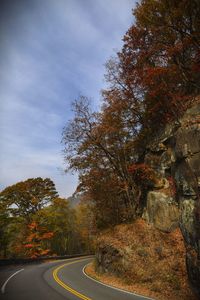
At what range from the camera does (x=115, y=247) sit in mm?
21156

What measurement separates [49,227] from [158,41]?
104 ft

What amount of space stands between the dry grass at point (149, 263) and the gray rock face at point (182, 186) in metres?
0.96

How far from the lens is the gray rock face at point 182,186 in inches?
562

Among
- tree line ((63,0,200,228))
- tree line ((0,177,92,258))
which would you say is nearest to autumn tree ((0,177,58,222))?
tree line ((0,177,92,258))

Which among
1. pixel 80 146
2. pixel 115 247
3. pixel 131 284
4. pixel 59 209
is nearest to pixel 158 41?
pixel 80 146

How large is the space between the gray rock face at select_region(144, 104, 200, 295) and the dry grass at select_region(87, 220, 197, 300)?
958mm

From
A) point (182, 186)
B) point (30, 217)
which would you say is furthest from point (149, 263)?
point (30, 217)

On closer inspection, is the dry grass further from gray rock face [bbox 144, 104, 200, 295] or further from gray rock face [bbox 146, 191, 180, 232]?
gray rock face [bbox 144, 104, 200, 295]

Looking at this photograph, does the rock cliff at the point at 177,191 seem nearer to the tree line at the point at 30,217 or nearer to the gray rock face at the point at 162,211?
the gray rock face at the point at 162,211

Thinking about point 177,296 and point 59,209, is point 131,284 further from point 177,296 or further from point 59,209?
point 59,209

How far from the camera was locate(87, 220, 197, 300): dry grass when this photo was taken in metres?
→ 14.9

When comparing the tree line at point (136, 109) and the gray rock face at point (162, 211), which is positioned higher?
the tree line at point (136, 109)

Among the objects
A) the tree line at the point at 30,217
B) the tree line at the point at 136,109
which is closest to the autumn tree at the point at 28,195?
the tree line at the point at 30,217

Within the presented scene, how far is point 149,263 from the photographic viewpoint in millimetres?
17672
